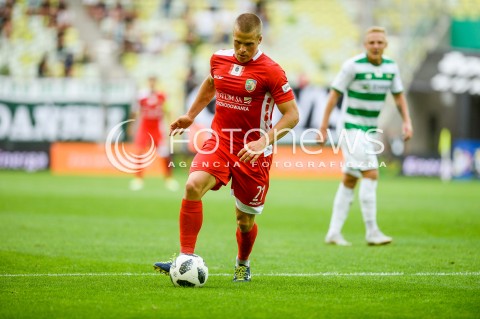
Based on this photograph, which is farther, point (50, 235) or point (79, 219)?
point (79, 219)

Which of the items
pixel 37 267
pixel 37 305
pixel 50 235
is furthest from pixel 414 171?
pixel 37 305

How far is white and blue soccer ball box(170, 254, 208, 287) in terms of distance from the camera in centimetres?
677

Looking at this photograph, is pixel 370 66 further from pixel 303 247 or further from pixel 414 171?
pixel 414 171

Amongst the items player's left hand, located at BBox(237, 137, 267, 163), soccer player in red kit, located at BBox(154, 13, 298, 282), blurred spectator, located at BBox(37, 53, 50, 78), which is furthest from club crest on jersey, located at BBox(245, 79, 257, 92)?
blurred spectator, located at BBox(37, 53, 50, 78)

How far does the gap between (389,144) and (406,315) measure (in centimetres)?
2288

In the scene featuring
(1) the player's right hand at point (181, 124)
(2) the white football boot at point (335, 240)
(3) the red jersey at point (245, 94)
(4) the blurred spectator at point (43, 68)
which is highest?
(4) the blurred spectator at point (43, 68)

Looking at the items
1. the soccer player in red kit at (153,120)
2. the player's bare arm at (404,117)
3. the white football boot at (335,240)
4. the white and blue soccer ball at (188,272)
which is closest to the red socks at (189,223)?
the white and blue soccer ball at (188,272)

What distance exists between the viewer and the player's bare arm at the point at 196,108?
7.48 metres

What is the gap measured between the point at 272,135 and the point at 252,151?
273 mm

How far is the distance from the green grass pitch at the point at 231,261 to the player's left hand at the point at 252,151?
1020mm

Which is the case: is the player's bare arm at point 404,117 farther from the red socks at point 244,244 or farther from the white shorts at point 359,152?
the red socks at point 244,244

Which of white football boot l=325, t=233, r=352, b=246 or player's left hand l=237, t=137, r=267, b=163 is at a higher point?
player's left hand l=237, t=137, r=267, b=163

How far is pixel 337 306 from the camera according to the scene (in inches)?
235

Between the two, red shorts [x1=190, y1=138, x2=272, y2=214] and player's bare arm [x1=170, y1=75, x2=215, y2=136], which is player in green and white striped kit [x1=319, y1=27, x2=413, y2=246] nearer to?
player's bare arm [x1=170, y1=75, x2=215, y2=136]
